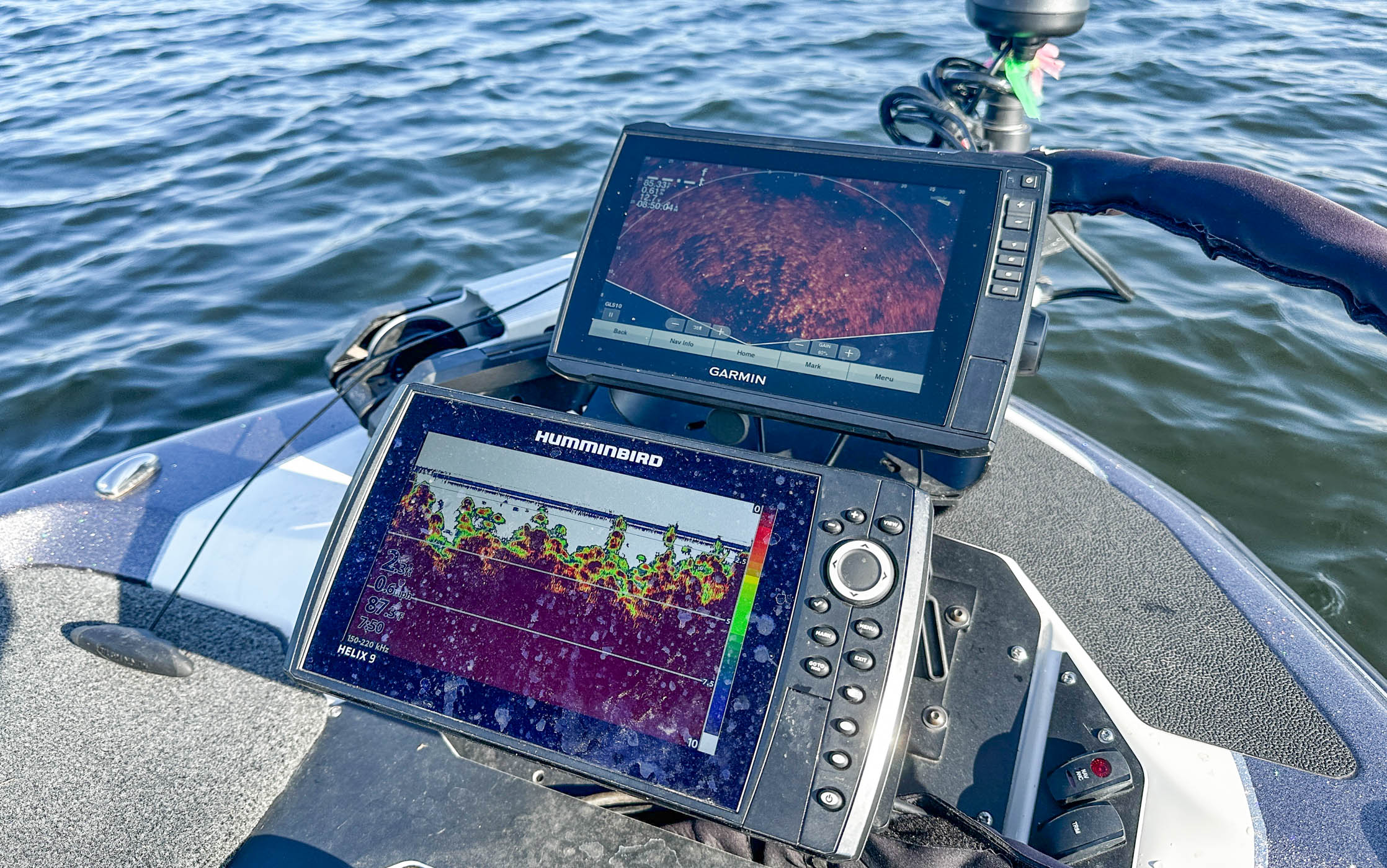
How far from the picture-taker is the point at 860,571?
0.80m

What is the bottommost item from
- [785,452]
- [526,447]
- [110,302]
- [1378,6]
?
[110,302]

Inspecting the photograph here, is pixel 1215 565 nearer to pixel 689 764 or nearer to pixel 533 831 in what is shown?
pixel 689 764

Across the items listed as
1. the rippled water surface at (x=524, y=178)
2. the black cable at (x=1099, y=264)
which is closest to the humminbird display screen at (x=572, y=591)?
the black cable at (x=1099, y=264)

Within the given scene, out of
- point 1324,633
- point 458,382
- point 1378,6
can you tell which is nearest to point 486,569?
point 458,382

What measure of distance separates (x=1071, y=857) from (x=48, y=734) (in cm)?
139

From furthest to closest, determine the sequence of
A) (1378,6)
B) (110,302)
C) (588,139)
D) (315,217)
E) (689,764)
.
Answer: (1378,6) → (588,139) → (315,217) → (110,302) → (689,764)

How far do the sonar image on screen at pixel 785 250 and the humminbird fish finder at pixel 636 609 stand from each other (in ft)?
0.66

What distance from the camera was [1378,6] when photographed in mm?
5738

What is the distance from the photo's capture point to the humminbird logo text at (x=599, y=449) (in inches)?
35.1

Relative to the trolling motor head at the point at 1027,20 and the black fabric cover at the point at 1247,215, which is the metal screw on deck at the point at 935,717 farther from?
the trolling motor head at the point at 1027,20

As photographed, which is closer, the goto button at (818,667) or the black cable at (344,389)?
the goto button at (818,667)

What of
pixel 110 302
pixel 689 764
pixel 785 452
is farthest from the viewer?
pixel 110 302

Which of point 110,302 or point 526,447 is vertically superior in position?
point 526,447

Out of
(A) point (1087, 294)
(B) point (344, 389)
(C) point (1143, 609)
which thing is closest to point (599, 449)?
(B) point (344, 389)
